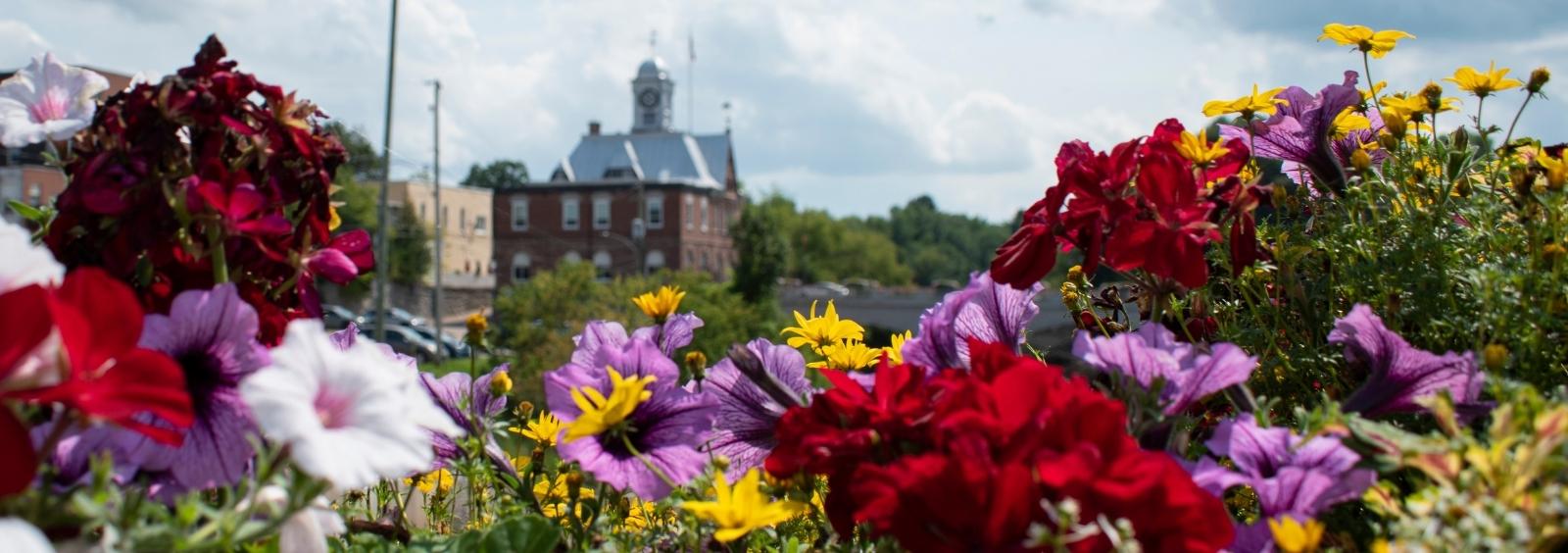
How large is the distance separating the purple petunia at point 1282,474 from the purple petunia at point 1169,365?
6 centimetres

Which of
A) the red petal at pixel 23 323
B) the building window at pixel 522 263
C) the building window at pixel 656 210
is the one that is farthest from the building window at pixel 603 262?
the red petal at pixel 23 323

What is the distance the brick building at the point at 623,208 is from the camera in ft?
223

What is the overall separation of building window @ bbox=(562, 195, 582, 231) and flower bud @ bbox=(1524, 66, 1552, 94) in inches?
2719

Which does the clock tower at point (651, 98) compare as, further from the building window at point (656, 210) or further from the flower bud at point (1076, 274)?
the flower bud at point (1076, 274)

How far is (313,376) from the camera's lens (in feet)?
3.86

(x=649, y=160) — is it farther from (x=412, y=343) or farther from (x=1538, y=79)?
(x=1538, y=79)

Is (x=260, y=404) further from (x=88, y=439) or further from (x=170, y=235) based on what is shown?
(x=170, y=235)

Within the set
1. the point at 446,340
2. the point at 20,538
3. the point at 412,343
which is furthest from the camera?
the point at 446,340

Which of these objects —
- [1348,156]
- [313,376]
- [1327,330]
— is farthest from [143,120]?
[1348,156]

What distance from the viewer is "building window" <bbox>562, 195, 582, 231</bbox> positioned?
70062 millimetres

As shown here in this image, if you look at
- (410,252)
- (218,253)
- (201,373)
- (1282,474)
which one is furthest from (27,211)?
(410,252)

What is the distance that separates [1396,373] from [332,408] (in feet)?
3.95

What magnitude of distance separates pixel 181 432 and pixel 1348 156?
1934 millimetres

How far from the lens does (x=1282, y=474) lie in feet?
4.46
